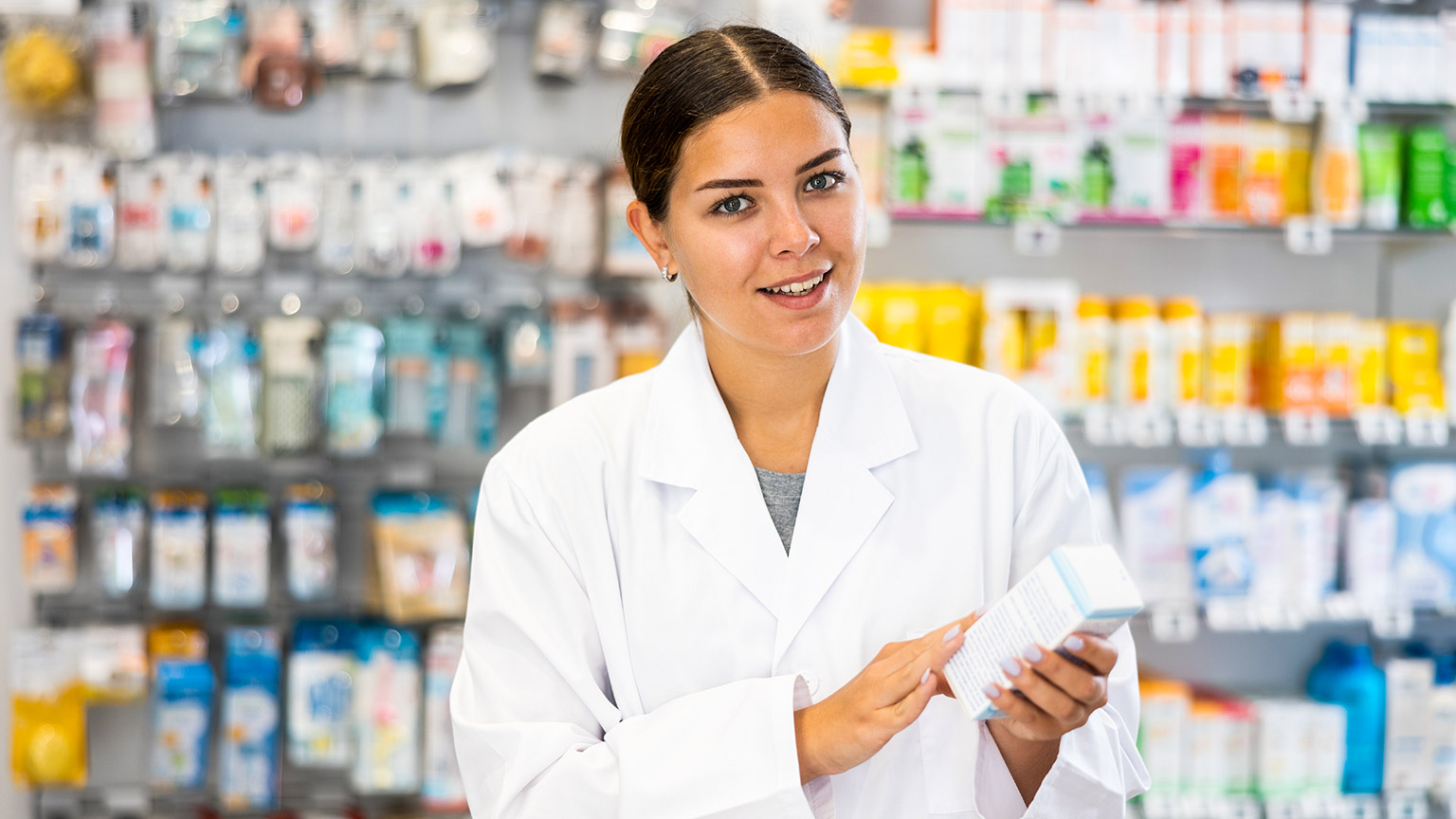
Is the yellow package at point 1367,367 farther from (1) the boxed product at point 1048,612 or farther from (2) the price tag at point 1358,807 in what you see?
(1) the boxed product at point 1048,612

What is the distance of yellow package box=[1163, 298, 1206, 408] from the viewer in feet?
11.0

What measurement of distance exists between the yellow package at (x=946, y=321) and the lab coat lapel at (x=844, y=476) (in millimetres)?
1611

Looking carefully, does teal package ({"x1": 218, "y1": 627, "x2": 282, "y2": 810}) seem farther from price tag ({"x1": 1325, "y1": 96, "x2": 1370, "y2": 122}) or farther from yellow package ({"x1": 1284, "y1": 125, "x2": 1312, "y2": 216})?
price tag ({"x1": 1325, "y1": 96, "x2": 1370, "y2": 122})

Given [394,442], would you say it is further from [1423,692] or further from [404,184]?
[1423,692]

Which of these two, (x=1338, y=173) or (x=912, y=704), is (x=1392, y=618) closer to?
(x=1338, y=173)

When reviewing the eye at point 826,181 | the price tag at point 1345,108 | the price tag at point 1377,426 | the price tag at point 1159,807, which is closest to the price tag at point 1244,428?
the price tag at point 1377,426

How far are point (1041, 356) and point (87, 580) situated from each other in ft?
8.81

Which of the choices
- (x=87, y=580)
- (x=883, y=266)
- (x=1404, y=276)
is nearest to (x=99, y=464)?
(x=87, y=580)

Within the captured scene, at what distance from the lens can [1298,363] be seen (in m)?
3.38

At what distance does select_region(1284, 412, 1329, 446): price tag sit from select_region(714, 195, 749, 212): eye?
2426 mm

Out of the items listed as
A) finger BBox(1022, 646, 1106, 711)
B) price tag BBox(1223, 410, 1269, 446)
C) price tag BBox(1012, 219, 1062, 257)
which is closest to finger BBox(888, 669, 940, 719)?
finger BBox(1022, 646, 1106, 711)

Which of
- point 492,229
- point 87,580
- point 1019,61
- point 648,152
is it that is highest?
point 1019,61

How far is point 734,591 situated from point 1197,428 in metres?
2.20

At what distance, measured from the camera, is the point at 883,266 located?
3.75m
